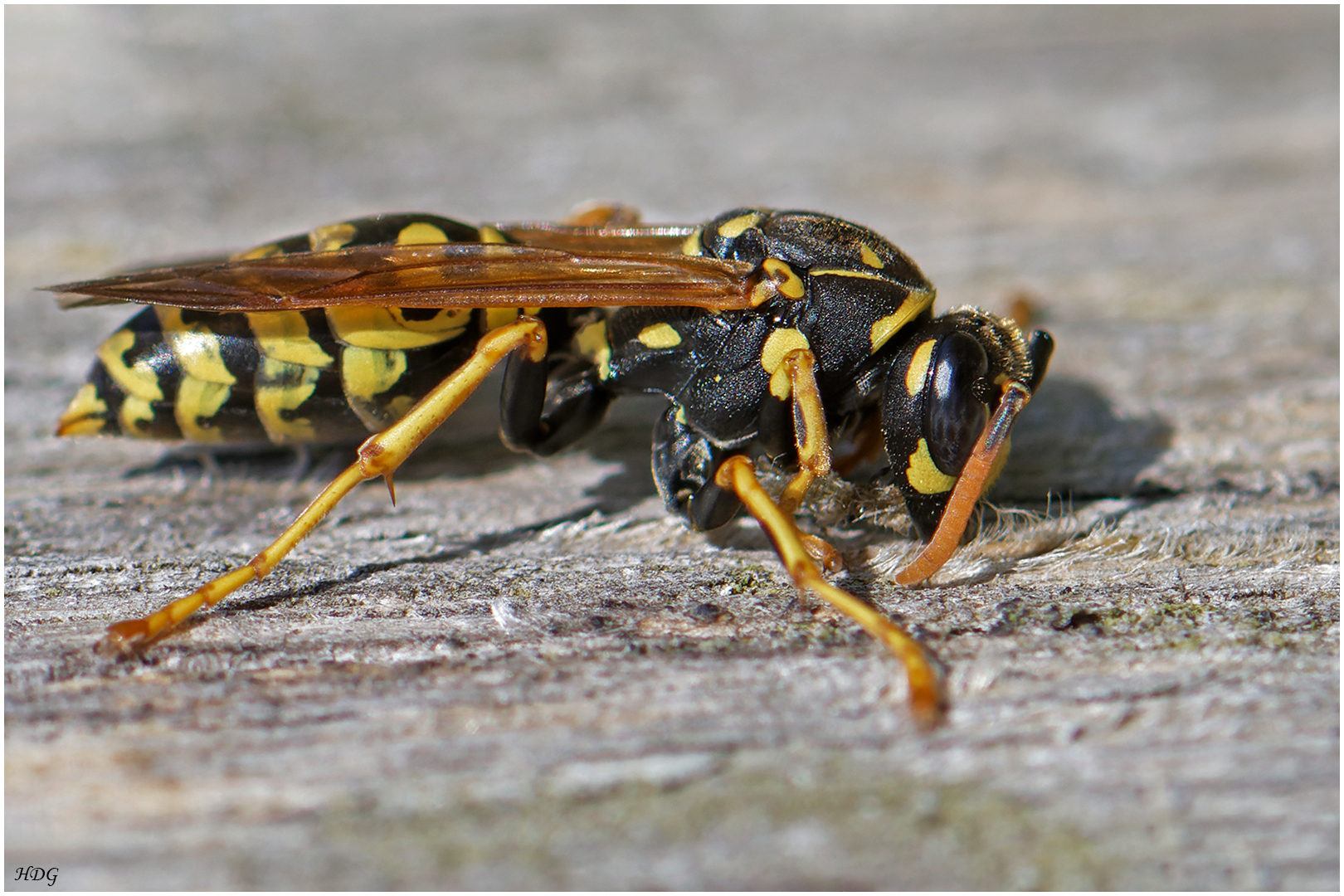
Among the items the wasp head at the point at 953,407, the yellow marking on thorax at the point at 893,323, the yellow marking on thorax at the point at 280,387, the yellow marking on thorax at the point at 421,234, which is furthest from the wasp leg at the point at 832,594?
the yellow marking on thorax at the point at 280,387

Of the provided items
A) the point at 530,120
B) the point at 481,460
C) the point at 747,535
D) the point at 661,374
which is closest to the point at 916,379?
the point at 747,535

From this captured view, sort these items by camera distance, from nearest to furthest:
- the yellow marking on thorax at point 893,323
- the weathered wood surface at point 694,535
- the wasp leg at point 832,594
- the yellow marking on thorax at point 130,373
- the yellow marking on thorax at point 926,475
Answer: the weathered wood surface at point 694,535
the wasp leg at point 832,594
the yellow marking on thorax at point 926,475
the yellow marking on thorax at point 893,323
the yellow marking on thorax at point 130,373

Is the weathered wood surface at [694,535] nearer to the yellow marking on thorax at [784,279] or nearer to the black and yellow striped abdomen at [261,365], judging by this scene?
the black and yellow striped abdomen at [261,365]

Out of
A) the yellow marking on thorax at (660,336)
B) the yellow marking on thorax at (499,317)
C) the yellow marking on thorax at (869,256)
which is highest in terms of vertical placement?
the yellow marking on thorax at (869,256)

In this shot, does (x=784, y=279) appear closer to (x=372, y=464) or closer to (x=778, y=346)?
(x=778, y=346)

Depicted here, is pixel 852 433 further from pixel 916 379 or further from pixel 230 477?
pixel 230 477

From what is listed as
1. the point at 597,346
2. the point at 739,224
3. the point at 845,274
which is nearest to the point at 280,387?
the point at 597,346
